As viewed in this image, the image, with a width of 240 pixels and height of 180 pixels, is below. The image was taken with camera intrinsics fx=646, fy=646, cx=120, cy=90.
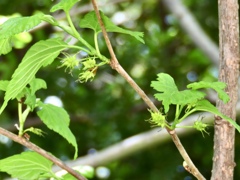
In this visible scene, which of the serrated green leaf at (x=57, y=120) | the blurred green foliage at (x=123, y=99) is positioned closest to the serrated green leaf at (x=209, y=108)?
the serrated green leaf at (x=57, y=120)

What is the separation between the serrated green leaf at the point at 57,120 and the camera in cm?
109

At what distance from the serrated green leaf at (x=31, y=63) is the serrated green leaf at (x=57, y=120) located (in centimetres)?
12

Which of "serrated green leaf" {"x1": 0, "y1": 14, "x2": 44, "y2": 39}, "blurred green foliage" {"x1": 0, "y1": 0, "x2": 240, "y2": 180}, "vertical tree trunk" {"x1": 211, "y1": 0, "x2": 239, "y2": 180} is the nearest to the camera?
"serrated green leaf" {"x1": 0, "y1": 14, "x2": 44, "y2": 39}

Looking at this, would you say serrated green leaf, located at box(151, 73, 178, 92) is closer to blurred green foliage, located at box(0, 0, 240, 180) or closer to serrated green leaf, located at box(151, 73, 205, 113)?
serrated green leaf, located at box(151, 73, 205, 113)

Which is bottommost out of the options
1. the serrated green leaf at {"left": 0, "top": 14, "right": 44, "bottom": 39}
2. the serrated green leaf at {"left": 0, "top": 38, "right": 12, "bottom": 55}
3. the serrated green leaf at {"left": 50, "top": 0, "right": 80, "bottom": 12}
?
the serrated green leaf at {"left": 0, "top": 38, "right": 12, "bottom": 55}

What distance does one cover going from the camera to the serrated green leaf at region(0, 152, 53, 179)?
3.65 ft

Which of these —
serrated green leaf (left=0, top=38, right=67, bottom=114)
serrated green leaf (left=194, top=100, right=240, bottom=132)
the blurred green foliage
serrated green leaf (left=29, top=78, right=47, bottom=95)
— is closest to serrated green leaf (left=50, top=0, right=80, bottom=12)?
serrated green leaf (left=0, top=38, right=67, bottom=114)

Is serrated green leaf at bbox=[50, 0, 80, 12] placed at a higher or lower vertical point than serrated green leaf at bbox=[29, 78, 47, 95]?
higher

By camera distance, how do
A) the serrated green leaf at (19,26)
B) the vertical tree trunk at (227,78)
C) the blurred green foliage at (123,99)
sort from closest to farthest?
the serrated green leaf at (19,26), the vertical tree trunk at (227,78), the blurred green foliage at (123,99)

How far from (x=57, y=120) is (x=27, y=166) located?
0.10 meters

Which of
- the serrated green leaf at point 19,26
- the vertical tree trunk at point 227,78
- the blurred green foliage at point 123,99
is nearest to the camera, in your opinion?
the serrated green leaf at point 19,26

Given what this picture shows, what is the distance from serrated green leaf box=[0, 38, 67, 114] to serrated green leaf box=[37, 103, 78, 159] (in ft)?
0.41

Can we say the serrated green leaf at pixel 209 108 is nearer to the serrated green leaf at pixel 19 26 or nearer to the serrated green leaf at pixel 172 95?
the serrated green leaf at pixel 172 95

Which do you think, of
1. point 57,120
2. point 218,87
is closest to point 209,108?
point 218,87
